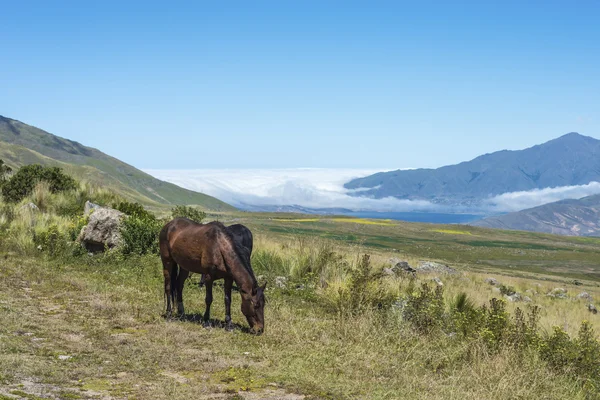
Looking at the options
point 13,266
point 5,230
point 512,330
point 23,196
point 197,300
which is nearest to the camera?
point 512,330

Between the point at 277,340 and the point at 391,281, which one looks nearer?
the point at 277,340

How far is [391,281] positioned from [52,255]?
13.0 meters

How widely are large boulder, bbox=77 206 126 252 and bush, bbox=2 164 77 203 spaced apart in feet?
34.4

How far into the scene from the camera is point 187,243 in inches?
488

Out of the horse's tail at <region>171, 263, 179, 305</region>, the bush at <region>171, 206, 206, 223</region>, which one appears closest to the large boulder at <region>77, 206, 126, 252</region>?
the bush at <region>171, 206, 206, 223</region>

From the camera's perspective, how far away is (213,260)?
11852 millimetres

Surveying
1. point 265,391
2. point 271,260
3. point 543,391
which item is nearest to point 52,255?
point 271,260

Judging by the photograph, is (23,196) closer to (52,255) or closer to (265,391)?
(52,255)

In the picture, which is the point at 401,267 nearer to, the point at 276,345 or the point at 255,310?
the point at 255,310

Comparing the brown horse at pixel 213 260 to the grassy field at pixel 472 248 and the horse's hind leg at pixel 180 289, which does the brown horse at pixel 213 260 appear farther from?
the grassy field at pixel 472 248

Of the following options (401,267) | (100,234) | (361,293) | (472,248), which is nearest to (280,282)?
(361,293)

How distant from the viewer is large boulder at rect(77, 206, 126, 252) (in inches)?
870

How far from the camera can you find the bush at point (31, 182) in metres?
30.6

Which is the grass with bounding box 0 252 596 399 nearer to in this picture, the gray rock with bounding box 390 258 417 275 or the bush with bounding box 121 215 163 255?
the bush with bounding box 121 215 163 255
